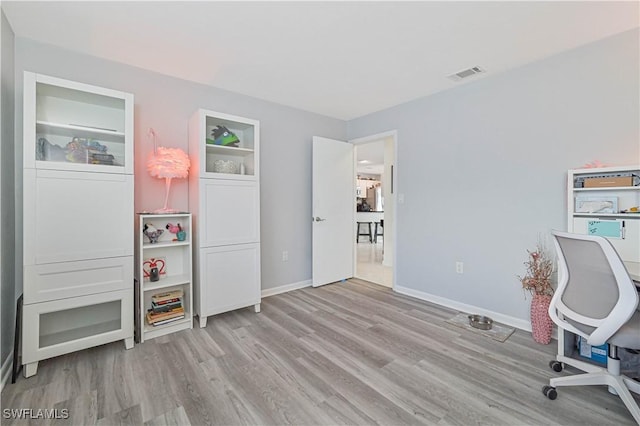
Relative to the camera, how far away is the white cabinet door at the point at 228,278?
8.72 ft

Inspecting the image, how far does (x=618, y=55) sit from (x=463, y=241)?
1.89m

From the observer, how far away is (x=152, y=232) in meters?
2.61

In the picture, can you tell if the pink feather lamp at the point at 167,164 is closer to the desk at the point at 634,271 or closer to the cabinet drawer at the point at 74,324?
the cabinet drawer at the point at 74,324

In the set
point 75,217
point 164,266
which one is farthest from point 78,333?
point 75,217

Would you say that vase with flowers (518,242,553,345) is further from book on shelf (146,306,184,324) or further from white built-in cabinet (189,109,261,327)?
book on shelf (146,306,184,324)

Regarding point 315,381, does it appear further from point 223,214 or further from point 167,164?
A: point 167,164

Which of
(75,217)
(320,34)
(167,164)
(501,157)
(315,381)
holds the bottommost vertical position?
Answer: (315,381)

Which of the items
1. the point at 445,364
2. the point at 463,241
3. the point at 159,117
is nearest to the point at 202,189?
the point at 159,117

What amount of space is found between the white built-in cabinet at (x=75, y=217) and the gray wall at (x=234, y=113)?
296mm

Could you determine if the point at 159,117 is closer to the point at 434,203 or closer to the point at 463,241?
the point at 434,203

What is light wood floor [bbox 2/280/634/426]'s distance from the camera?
1.54 metres

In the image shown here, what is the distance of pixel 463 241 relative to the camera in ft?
9.98

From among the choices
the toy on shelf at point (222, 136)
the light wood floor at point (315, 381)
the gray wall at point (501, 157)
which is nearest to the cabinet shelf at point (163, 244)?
→ the light wood floor at point (315, 381)

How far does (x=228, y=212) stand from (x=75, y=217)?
1.14m
